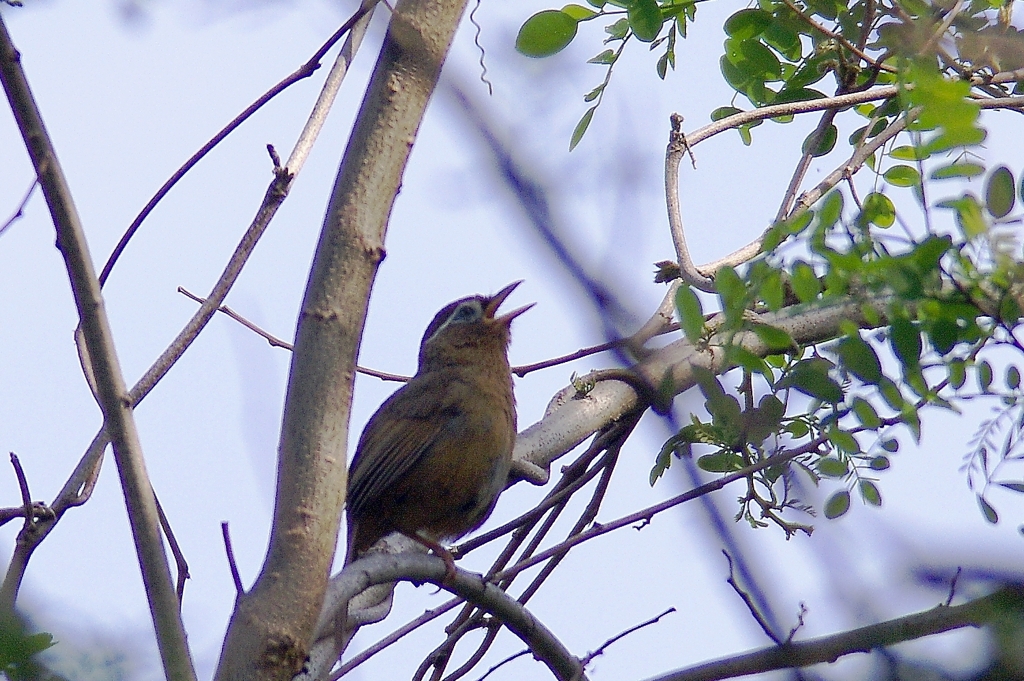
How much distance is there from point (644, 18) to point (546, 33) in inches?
16.1

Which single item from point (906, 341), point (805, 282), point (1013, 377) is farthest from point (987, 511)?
point (805, 282)

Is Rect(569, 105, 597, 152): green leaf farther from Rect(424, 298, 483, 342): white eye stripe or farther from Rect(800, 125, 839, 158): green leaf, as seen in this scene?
Rect(424, 298, 483, 342): white eye stripe

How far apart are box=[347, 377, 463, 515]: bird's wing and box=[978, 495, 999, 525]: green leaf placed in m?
3.18

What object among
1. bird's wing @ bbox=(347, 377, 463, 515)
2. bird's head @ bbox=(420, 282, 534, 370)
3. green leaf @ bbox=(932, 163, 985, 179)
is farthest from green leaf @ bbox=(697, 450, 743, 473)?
bird's head @ bbox=(420, 282, 534, 370)

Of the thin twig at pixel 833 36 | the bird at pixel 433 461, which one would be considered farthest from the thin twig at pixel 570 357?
→ the thin twig at pixel 833 36

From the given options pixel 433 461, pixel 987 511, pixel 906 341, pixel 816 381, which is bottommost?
pixel 987 511

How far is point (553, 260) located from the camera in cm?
119

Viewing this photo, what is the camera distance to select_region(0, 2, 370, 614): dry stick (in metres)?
3.02

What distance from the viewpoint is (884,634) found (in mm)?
1896

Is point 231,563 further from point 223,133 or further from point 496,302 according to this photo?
point 496,302

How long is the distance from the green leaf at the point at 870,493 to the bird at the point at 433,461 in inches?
80.5

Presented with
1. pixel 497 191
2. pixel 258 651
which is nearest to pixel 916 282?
pixel 497 191

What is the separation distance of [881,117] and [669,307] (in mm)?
1167

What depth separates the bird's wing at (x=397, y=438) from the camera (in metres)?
5.49
